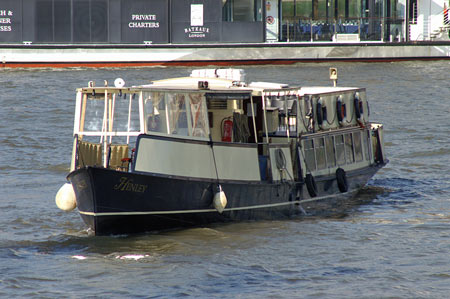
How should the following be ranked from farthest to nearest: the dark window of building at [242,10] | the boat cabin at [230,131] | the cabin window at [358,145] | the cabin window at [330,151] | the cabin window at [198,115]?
the dark window of building at [242,10], the cabin window at [358,145], the cabin window at [330,151], the cabin window at [198,115], the boat cabin at [230,131]

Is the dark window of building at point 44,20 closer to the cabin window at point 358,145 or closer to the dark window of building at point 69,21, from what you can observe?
the dark window of building at point 69,21

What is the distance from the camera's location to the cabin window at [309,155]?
1662cm

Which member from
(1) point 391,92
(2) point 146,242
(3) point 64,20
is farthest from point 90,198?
(3) point 64,20

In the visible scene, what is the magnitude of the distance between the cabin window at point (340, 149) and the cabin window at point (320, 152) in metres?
0.61

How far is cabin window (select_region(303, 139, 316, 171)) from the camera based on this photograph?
16.6 meters

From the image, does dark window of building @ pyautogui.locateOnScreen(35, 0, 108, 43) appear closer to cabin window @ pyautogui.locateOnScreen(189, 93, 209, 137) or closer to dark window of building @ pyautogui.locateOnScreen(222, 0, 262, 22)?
dark window of building @ pyautogui.locateOnScreen(222, 0, 262, 22)

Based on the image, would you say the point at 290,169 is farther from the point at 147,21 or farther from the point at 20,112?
the point at 147,21

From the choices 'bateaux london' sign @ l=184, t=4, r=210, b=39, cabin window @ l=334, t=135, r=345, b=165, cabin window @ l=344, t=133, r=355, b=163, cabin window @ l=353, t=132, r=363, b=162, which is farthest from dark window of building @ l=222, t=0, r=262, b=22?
cabin window @ l=334, t=135, r=345, b=165

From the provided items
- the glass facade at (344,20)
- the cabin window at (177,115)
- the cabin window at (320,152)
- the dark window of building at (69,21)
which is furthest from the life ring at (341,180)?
the dark window of building at (69,21)

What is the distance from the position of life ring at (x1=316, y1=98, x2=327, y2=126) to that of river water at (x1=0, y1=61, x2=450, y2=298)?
1922 mm

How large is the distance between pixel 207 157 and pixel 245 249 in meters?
1.68

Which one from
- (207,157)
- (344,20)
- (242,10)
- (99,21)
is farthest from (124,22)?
(207,157)

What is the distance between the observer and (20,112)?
30.4 metres

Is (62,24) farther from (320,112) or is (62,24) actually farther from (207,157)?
(207,157)
